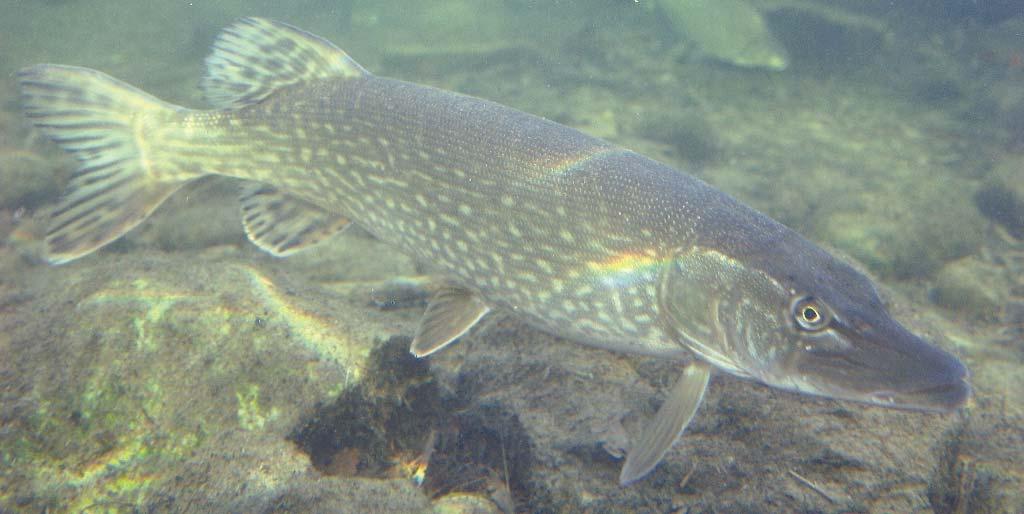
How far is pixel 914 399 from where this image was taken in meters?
1.96

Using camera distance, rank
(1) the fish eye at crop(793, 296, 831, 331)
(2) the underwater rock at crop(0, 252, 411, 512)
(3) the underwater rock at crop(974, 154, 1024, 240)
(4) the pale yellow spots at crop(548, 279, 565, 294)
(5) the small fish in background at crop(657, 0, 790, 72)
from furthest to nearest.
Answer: (5) the small fish in background at crop(657, 0, 790, 72) → (3) the underwater rock at crop(974, 154, 1024, 240) → (4) the pale yellow spots at crop(548, 279, 565, 294) → (2) the underwater rock at crop(0, 252, 411, 512) → (1) the fish eye at crop(793, 296, 831, 331)

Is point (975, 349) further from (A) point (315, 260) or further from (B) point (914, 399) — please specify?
(A) point (315, 260)

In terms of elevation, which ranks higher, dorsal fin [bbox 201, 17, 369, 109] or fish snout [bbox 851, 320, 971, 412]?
fish snout [bbox 851, 320, 971, 412]

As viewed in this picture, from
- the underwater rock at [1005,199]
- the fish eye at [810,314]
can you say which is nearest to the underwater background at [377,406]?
the fish eye at [810,314]

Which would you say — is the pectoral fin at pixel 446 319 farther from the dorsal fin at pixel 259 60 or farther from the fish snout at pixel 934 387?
the fish snout at pixel 934 387

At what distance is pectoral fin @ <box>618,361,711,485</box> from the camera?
7.23ft

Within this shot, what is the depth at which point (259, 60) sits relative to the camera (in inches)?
142

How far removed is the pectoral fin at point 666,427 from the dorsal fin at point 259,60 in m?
2.90

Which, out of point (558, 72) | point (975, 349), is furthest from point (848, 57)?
point (975, 349)

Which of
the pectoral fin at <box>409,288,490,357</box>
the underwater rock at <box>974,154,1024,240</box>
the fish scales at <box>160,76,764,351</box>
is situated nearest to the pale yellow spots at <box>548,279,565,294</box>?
the fish scales at <box>160,76,764,351</box>

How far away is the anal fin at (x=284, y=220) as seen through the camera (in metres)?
3.60

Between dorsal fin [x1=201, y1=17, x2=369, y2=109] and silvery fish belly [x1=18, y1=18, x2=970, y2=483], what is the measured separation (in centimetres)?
1

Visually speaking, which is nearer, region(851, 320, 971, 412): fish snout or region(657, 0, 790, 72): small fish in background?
region(851, 320, 971, 412): fish snout

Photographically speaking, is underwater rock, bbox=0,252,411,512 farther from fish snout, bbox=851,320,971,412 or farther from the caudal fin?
fish snout, bbox=851,320,971,412
